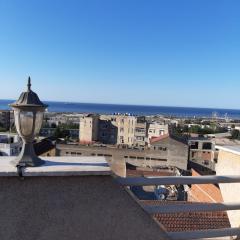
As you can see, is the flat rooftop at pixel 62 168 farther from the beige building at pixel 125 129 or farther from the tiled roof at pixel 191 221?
the beige building at pixel 125 129

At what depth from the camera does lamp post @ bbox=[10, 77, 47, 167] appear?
100 inches

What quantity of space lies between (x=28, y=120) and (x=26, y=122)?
0.02 meters

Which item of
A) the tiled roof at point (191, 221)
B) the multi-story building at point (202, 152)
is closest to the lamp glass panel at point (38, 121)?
the tiled roof at point (191, 221)

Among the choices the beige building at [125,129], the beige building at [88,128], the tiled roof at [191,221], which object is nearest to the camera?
the tiled roof at [191,221]

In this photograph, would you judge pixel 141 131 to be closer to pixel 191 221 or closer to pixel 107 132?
pixel 107 132

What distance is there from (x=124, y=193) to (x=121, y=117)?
63908 mm

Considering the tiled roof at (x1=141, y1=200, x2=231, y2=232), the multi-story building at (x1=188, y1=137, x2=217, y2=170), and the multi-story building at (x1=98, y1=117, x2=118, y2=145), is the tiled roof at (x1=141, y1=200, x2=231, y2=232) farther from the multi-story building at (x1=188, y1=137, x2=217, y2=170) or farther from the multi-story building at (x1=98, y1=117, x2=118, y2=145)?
the multi-story building at (x1=98, y1=117, x2=118, y2=145)

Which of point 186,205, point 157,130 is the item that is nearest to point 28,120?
point 186,205

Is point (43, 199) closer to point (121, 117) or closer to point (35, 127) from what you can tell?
point (35, 127)

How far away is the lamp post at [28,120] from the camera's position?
254cm

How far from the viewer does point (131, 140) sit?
6431 cm

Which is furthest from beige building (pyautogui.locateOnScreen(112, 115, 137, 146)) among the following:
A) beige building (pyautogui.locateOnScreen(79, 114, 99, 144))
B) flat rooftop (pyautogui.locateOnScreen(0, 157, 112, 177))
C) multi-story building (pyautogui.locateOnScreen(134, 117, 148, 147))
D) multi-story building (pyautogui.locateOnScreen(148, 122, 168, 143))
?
flat rooftop (pyautogui.locateOnScreen(0, 157, 112, 177))

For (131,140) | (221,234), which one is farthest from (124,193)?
(131,140)

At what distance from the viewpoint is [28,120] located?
2.56m
